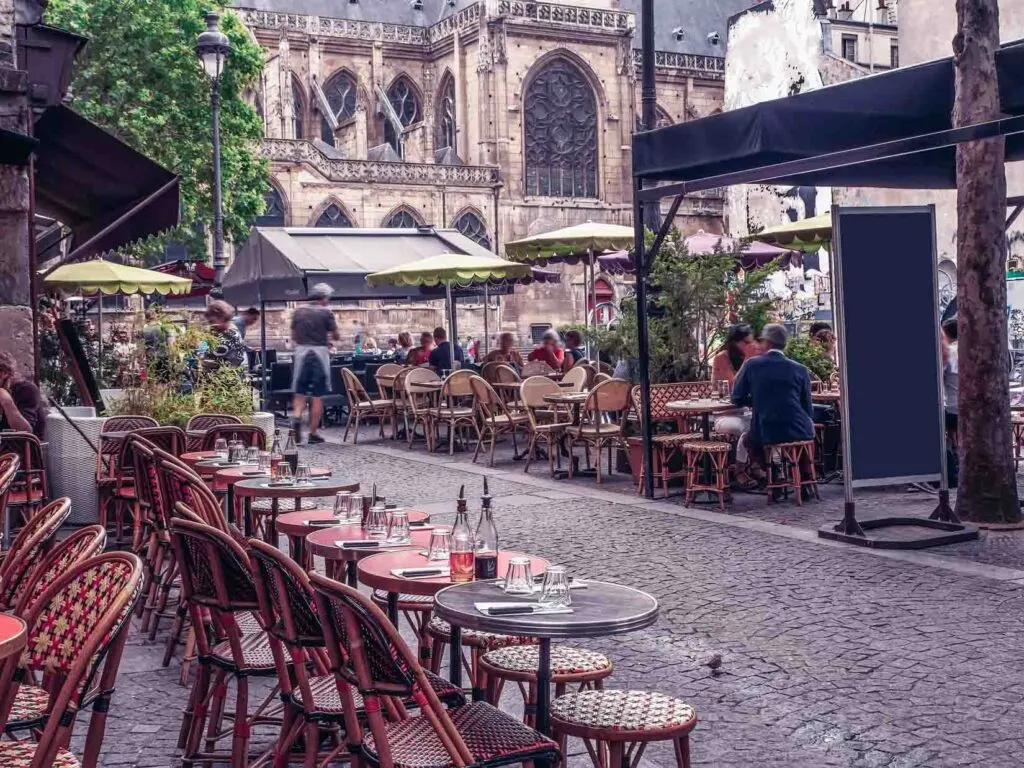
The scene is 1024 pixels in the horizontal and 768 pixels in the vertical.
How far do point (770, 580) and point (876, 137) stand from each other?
3.57m

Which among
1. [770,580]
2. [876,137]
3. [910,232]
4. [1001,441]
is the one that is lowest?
[770,580]

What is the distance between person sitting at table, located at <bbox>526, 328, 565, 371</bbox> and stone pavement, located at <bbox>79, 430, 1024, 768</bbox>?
778cm

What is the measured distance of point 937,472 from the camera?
8.53 m

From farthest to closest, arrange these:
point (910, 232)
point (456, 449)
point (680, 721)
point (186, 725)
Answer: point (456, 449) → point (910, 232) → point (186, 725) → point (680, 721)

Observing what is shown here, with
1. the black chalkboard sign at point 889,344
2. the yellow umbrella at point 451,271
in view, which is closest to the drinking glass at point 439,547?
the black chalkboard sign at point 889,344

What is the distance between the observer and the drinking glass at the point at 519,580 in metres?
3.61

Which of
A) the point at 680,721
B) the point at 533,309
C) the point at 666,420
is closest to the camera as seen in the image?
the point at 680,721

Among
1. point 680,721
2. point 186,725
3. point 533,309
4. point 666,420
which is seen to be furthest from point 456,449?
point 533,309

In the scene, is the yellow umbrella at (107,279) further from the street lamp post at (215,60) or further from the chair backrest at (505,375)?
the chair backrest at (505,375)

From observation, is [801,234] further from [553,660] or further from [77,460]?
[553,660]

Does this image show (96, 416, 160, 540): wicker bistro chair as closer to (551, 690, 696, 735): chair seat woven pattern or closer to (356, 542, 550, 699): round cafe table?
(356, 542, 550, 699): round cafe table

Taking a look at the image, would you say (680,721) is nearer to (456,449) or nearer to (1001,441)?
(1001,441)

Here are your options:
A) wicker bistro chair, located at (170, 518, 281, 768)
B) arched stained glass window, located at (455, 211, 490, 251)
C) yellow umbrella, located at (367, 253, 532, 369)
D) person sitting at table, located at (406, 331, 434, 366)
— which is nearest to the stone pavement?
wicker bistro chair, located at (170, 518, 281, 768)

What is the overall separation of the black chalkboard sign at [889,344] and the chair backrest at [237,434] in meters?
3.68
